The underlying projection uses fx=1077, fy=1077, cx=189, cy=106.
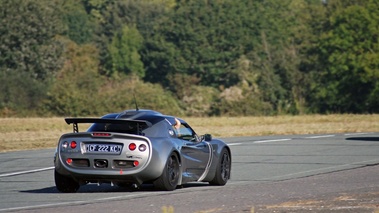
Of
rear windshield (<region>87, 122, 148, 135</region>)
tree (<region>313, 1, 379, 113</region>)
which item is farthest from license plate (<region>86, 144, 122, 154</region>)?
tree (<region>313, 1, 379, 113</region>)

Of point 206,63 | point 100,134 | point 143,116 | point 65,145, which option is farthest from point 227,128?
point 206,63

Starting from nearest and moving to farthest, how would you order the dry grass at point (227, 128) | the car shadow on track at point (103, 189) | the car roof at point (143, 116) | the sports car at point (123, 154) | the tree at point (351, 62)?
the sports car at point (123, 154)
the car shadow on track at point (103, 189)
the car roof at point (143, 116)
the dry grass at point (227, 128)
the tree at point (351, 62)

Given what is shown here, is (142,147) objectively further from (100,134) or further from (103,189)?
(103,189)

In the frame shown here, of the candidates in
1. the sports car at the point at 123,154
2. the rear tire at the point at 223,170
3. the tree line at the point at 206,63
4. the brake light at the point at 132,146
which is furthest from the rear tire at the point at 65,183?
the tree line at the point at 206,63

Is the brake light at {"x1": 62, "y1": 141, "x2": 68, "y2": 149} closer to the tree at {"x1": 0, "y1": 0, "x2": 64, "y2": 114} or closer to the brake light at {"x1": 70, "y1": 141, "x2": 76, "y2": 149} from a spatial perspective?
the brake light at {"x1": 70, "y1": 141, "x2": 76, "y2": 149}

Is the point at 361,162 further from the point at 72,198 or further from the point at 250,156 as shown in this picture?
the point at 72,198

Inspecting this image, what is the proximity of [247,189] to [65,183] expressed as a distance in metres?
2.63

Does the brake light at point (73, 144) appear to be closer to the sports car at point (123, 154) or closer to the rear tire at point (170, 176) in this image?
the sports car at point (123, 154)

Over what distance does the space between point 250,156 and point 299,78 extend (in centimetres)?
6577

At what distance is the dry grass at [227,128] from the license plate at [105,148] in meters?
14.2

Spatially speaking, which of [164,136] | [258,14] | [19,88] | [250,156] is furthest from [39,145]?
[258,14]

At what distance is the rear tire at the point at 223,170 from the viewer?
1672cm

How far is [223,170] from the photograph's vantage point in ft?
55.8

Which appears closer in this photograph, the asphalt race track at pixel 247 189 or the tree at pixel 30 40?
the asphalt race track at pixel 247 189
